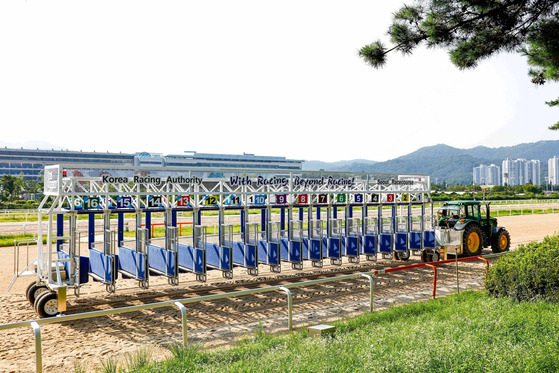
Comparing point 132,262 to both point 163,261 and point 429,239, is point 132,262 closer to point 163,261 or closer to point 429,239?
point 163,261

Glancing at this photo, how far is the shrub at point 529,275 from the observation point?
6.68 metres

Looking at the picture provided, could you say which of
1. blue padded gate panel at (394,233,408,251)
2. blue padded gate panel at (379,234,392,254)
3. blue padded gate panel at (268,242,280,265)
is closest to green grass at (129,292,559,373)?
blue padded gate panel at (268,242,280,265)

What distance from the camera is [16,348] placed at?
6539mm

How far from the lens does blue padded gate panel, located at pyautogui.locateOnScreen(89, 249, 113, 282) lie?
360 inches

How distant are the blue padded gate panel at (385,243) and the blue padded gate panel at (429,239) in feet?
4.27

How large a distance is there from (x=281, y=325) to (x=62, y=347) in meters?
3.18

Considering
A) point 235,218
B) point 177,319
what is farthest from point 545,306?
point 235,218

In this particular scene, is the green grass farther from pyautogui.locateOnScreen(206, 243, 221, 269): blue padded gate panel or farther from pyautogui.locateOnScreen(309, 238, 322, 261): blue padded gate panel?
pyautogui.locateOnScreen(309, 238, 322, 261): blue padded gate panel

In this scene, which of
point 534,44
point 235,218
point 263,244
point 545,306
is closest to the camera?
point 545,306

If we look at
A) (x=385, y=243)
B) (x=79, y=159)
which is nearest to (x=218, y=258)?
(x=385, y=243)

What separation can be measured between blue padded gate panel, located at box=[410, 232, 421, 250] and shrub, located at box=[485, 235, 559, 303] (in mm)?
6240

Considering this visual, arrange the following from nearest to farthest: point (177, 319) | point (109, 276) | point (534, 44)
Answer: point (534, 44) → point (177, 319) → point (109, 276)

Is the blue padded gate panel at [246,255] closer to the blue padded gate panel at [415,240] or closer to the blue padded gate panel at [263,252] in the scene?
the blue padded gate panel at [263,252]

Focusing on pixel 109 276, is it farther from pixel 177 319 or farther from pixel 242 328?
pixel 242 328
